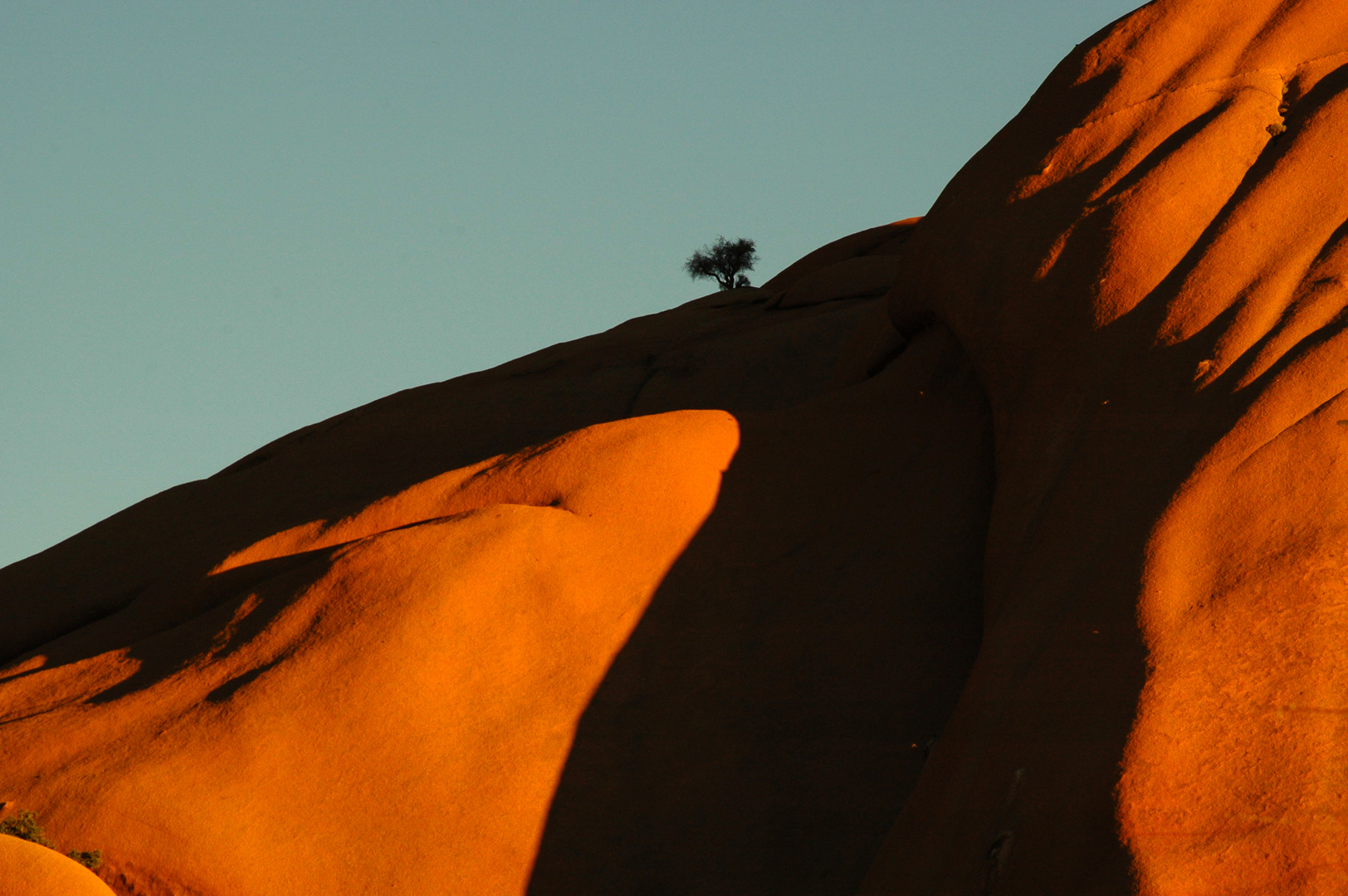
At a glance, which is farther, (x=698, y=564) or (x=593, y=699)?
(x=698, y=564)

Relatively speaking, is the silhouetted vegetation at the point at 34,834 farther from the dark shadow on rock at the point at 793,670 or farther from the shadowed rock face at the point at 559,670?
the dark shadow on rock at the point at 793,670

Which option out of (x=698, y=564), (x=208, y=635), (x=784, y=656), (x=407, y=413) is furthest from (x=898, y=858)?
(x=407, y=413)

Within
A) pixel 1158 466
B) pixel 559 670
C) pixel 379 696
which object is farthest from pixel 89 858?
pixel 1158 466

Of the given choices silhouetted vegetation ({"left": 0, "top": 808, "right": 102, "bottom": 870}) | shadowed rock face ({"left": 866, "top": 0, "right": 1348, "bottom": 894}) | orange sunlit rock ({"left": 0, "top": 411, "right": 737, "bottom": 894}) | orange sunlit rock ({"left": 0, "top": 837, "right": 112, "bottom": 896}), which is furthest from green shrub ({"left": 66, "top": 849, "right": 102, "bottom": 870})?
shadowed rock face ({"left": 866, "top": 0, "right": 1348, "bottom": 894})

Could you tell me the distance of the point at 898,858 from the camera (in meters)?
6.45

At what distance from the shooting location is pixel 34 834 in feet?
23.2

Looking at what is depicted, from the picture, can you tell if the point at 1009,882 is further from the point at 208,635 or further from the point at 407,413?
the point at 407,413

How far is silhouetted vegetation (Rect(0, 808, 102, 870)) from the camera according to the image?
697 centimetres

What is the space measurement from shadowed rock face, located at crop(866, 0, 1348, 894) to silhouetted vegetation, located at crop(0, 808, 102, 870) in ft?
12.6

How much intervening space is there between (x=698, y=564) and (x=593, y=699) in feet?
3.83

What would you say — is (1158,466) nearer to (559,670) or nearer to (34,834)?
(559,670)

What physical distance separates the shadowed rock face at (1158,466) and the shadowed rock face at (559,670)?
0.77 metres

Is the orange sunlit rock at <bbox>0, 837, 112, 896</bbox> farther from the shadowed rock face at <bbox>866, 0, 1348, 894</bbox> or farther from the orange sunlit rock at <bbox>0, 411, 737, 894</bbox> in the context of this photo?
the shadowed rock face at <bbox>866, 0, 1348, 894</bbox>

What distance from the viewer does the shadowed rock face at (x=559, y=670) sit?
290 inches
